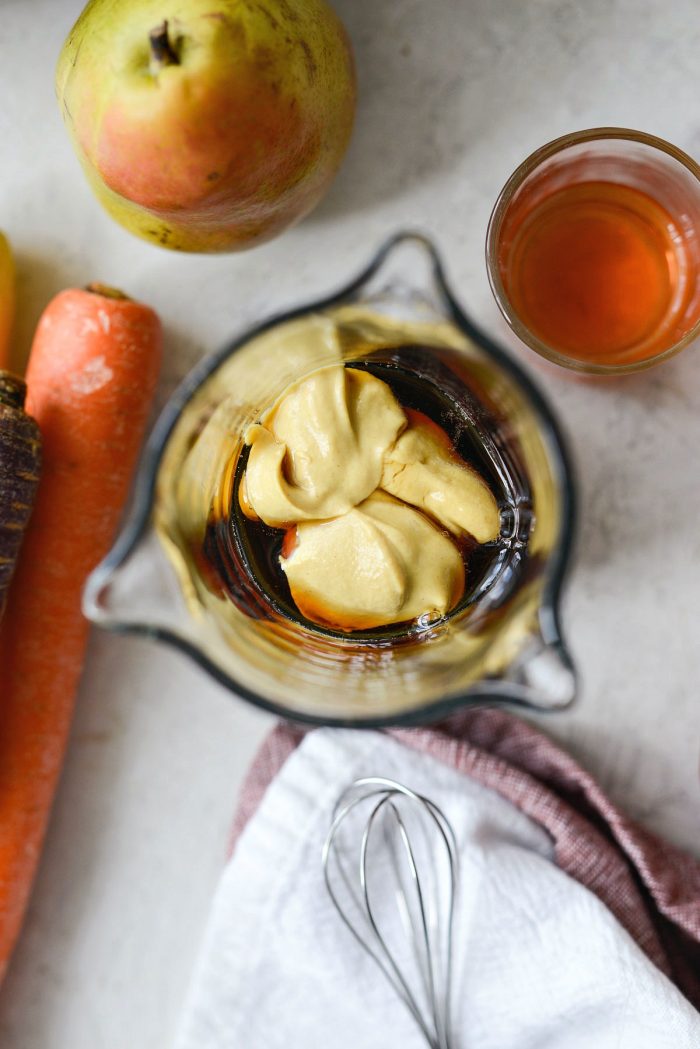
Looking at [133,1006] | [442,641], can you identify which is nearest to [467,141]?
[442,641]

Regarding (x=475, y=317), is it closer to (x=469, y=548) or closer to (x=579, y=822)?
(x=469, y=548)

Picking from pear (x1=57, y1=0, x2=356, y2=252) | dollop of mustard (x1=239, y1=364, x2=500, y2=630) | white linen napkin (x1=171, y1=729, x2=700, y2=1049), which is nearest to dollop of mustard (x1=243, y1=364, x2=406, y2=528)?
dollop of mustard (x1=239, y1=364, x2=500, y2=630)

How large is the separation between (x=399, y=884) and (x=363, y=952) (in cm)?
5

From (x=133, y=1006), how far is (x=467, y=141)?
67 cm

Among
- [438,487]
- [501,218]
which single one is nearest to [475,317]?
[501,218]

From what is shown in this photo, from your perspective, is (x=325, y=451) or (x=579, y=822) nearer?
(x=325, y=451)

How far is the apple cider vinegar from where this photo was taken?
0.61 m

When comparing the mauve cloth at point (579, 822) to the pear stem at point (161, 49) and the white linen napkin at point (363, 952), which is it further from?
the pear stem at point (161, 49)

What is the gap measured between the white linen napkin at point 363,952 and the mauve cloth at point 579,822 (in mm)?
13

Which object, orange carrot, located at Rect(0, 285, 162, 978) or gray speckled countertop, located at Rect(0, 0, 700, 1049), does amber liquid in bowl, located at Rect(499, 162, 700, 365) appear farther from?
orange carrot, located at Rect(0, 285, 162, 978)

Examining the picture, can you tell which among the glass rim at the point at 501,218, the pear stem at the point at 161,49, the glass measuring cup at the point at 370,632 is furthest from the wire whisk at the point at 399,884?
the pear stem at the point at 161,49

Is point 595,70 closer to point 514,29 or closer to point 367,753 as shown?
point 514,29

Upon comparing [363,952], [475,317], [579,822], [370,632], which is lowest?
[363,952]

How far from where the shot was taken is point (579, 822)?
25.1 inches
